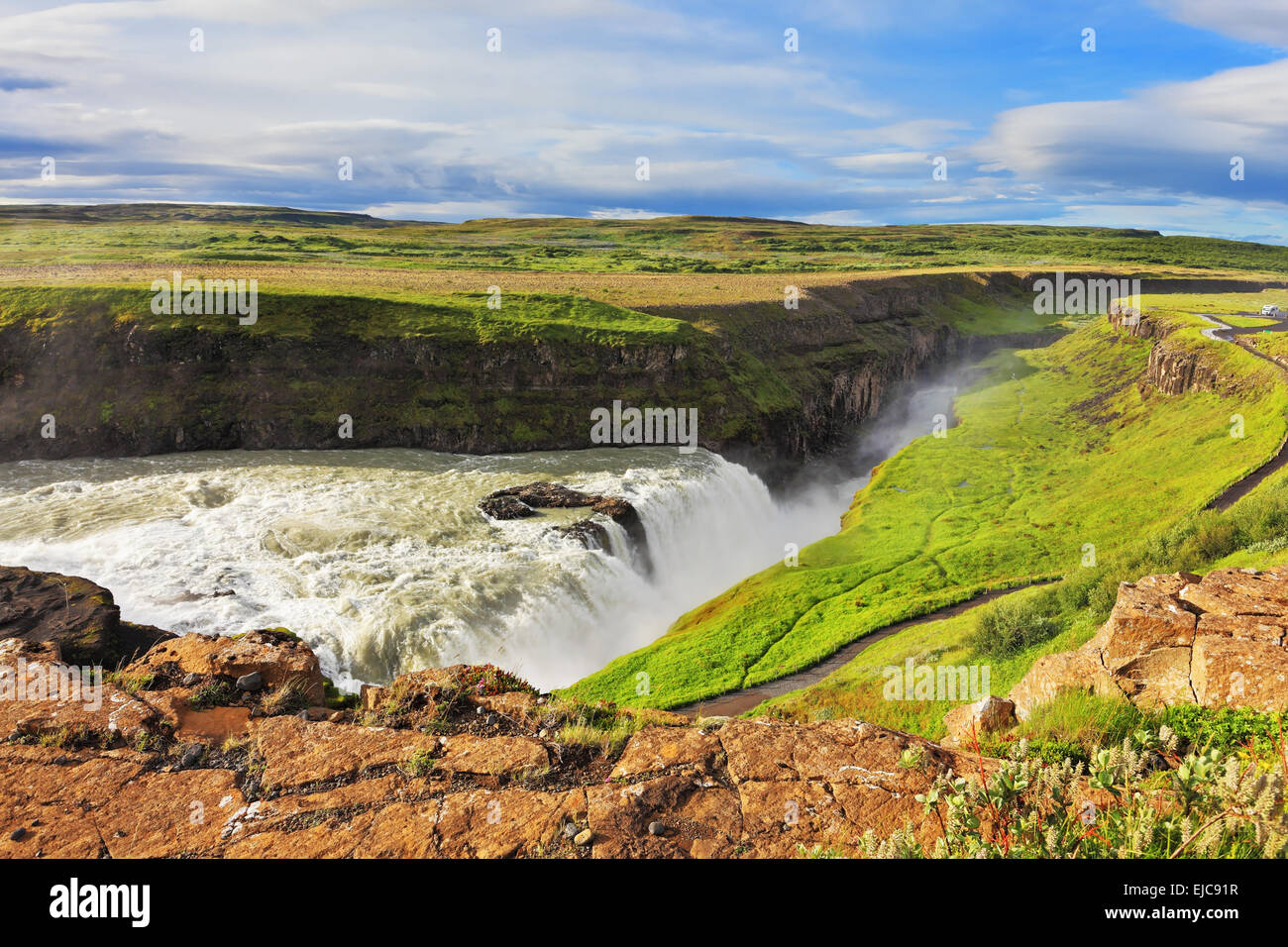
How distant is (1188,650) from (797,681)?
17.5 m

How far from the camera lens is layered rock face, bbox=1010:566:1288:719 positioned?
9.39 m

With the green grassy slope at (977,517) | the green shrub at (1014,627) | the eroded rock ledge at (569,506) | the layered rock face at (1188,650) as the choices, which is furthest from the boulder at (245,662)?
the eroded rock ledge at (569,506)

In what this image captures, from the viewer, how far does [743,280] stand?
9862 centimetres

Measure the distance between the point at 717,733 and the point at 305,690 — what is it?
6265mm

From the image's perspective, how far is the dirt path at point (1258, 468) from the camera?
34.5 meters

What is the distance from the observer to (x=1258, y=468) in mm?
37250

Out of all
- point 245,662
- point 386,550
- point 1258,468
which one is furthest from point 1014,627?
point 1258,468

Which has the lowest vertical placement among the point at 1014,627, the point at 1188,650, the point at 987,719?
the point at 1014,627

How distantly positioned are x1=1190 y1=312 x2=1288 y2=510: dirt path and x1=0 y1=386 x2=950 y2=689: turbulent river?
2438cm

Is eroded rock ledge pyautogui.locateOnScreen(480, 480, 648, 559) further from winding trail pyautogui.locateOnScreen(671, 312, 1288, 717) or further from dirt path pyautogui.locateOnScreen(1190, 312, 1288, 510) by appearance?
dirt path pyautogui.locateOnScreen(1190, 312, 1288, 510)

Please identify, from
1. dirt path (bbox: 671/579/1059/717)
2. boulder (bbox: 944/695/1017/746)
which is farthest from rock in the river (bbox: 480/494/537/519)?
boulder (bbox: 944/695/1017/746)

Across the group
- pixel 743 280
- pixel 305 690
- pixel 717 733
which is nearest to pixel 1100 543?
pixel 717 733

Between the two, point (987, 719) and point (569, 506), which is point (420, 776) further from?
point (569, 506)
